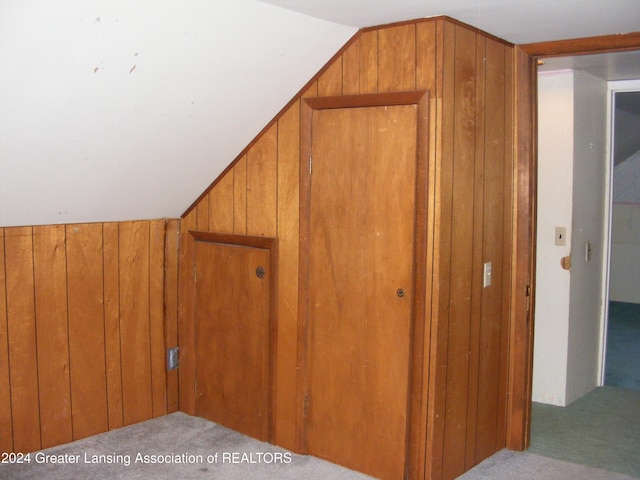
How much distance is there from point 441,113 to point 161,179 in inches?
51.3

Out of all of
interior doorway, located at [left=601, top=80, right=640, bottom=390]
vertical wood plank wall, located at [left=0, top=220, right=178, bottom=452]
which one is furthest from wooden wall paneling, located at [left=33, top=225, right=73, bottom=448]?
interior doorway, located at [left=601, top=80, right=640, bottom=390]

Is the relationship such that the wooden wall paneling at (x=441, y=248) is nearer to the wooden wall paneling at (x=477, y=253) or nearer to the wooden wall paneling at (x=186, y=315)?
the wooden wall paneling at (x=477, y=253)

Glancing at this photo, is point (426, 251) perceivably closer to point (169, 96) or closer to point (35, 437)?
point (169, 96)

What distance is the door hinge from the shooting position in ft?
11.4

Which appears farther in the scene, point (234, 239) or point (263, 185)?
point (234, 239)

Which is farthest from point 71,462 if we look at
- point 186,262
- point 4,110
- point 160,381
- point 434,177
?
point 434,177

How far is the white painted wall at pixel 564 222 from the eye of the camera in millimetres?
3697

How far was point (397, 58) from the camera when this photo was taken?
264 cm

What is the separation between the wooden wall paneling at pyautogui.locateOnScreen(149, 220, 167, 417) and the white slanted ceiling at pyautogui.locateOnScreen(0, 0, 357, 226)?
164mm

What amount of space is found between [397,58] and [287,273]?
104 centimetres

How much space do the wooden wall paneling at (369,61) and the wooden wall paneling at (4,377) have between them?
164cm

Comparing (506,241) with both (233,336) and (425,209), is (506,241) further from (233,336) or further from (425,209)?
(233,336)

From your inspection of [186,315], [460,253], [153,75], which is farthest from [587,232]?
[153,75]

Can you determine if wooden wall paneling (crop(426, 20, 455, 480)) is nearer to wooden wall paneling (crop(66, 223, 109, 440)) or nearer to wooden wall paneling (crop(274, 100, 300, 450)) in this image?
wooden wall paneling (crop(274, 100, 300, 450))
